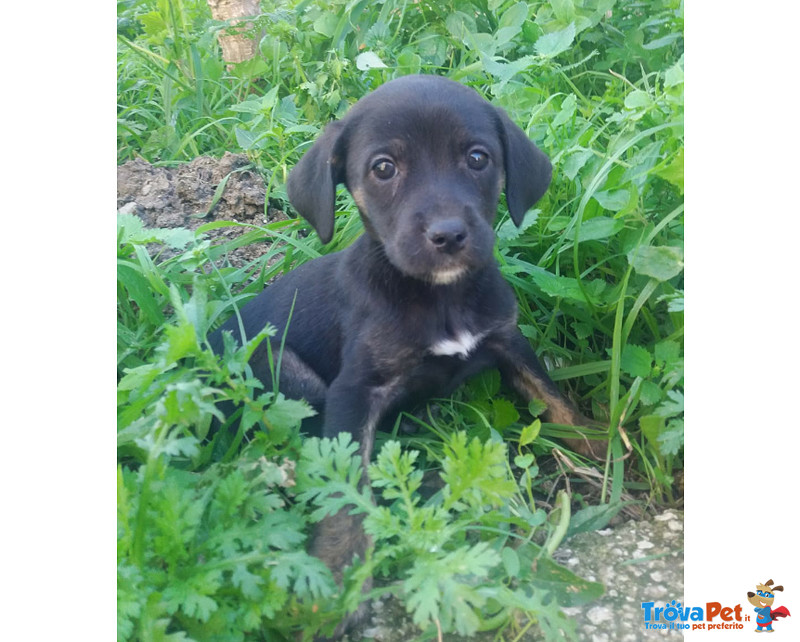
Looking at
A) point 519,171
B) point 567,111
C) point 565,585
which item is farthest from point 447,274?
point 567,111

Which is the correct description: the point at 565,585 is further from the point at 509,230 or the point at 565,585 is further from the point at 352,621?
the point at 509,230

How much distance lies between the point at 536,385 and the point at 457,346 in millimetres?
441

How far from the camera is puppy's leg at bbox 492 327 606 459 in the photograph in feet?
10.6

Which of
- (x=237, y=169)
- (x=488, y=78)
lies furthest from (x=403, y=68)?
(x=237, y=169)

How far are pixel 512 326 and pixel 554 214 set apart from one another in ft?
2.44

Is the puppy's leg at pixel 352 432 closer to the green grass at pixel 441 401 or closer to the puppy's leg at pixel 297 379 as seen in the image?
the green grass at pixel 441 401

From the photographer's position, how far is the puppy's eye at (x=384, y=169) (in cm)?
297

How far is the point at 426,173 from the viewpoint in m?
2.91

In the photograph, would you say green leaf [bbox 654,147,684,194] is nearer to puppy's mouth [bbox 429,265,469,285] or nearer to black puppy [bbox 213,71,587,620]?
black puppy [bbox 213,71,587,620]

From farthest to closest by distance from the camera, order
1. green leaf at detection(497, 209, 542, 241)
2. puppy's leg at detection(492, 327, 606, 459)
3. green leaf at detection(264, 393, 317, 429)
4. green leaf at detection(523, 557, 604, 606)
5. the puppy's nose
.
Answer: green leaf at detection(497, 209, 542, 241), puppy's leg at detection(492, 327, 606, 459), the puppy's nose, green leaf at detection(264, 393, 317, 429), green leaf at detection(523, 557, 604, 606)

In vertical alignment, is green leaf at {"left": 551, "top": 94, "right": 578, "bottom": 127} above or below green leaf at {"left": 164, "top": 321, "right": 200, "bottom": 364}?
above

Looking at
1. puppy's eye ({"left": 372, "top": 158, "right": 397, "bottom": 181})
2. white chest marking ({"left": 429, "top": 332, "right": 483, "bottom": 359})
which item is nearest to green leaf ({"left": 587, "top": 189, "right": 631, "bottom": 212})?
white chest marking ({"left": 429, "top": 332, "right": 483, "bottom": 359})

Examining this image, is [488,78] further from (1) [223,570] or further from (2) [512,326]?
(1) [223,570]

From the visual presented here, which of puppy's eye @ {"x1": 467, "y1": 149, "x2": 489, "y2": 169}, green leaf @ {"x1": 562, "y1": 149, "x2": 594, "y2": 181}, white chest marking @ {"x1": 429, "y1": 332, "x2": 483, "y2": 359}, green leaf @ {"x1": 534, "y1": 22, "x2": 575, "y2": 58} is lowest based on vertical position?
white chest marking @ {"x1": 429, "y1": 332, "x2": 483, "y2": 359}
